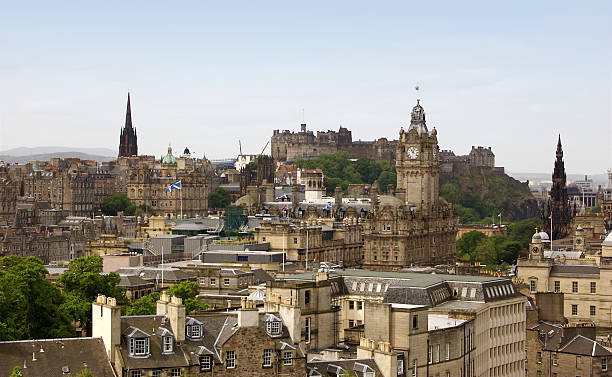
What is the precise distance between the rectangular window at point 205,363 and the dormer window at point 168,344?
5.42ft

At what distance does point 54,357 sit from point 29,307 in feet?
47.7

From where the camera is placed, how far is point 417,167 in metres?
170

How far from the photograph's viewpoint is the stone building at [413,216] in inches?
6186

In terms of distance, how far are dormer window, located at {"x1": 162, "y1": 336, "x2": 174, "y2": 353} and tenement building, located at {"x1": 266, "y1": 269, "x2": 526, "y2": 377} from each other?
787 centimetres

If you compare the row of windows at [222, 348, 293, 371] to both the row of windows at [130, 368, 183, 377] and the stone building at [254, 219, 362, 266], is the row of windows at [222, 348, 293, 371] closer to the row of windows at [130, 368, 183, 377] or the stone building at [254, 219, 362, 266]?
the row of windows at [130, 368, 183, 377]

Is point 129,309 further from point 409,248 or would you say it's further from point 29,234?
point 29,234

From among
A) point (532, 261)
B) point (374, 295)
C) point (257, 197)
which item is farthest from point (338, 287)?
point (257, 197)

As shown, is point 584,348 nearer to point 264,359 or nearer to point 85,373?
point 264,359

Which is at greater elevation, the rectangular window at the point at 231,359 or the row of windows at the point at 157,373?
the rectangular window at the point at 231,359

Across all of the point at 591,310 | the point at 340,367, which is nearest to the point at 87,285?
the point at 340,367

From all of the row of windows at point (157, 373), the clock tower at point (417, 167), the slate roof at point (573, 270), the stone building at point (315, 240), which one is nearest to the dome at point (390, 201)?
the clock tower at point (417, 167)

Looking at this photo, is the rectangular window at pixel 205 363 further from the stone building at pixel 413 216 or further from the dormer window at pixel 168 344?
the stone building at pixel 413 216

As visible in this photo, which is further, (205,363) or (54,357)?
(205,363)

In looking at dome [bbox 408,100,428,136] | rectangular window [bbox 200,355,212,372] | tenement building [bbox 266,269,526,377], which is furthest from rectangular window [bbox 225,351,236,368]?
dome [bbox 408,100,428,136]
